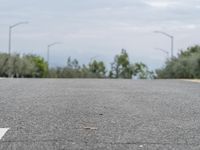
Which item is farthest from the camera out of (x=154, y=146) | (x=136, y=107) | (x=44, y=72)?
(x=44, y=72)

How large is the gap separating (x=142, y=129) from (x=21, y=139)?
2392 millimetres

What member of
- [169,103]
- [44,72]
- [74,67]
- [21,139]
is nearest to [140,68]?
[74,67]

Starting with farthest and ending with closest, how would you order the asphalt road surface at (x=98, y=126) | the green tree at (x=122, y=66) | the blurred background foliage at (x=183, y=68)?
the green tree at (x=122, y=66), the blurred background foliage at (x=183, y=68), the asphalt road surface at (x=98, y=126)

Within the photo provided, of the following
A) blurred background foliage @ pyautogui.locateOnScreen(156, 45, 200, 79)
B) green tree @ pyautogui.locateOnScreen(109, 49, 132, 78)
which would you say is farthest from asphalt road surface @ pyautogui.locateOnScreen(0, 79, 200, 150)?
green tree @ pyautogui.locateOnScreen(109, 49, 132, 78)

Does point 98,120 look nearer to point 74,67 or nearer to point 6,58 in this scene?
point 6,58

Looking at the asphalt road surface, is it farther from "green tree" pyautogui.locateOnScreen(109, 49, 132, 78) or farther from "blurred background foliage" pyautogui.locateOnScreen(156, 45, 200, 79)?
"green tree" pyautogui.locateOnScreen(109, 49, 132, 78)

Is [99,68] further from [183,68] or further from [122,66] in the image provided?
[183,68]

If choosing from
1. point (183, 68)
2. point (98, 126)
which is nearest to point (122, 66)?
point (183, 68)

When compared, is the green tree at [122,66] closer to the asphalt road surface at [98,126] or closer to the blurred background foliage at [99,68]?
the blurred background foliage at [99,68]

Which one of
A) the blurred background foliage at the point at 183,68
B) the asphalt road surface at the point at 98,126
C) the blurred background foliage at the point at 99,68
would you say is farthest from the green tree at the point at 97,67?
the asphalt road surface at the point at 98,126

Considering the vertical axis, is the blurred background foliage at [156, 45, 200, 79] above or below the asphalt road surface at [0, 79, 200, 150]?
above

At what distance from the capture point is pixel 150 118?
39.4 feet

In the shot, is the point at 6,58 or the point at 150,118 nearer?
the point at 150,118

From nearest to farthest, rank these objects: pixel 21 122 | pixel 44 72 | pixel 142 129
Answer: pixel 142 129 < pixel 21 122 < pixel 44 72
